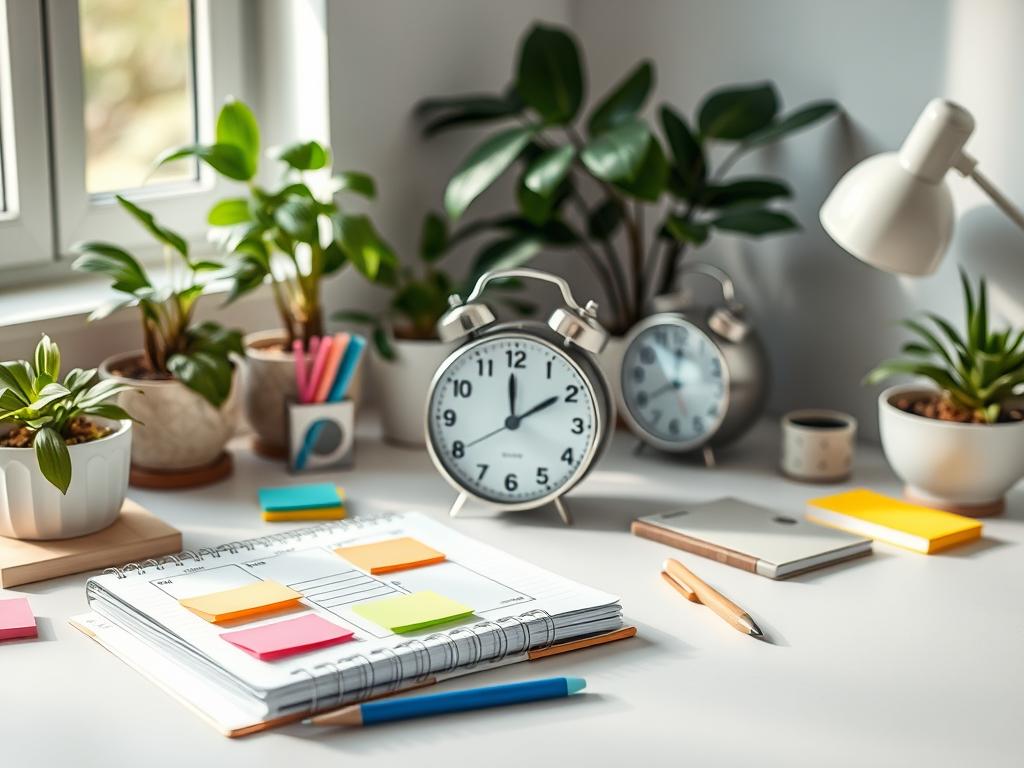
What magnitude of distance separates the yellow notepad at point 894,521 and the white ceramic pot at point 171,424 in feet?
2.40

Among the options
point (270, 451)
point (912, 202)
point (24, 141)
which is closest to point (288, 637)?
point (270, 451)

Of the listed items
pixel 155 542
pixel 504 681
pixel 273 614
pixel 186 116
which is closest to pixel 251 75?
pixel 186 116

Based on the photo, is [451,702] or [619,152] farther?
[619,152]

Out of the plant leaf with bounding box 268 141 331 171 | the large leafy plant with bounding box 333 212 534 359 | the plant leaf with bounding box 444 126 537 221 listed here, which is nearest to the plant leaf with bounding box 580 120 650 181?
the plant leaf with bounding box 444 126 537 221

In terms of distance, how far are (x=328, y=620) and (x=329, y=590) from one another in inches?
3.0

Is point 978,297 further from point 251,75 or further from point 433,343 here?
point 251,75

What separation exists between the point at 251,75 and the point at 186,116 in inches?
4.8

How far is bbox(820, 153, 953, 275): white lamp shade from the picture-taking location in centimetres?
151

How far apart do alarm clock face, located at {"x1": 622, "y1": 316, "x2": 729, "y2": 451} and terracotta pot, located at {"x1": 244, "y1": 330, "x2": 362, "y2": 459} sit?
1.24 feet

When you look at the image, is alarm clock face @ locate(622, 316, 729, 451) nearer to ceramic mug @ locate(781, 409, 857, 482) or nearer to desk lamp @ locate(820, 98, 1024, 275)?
ceramic mug @ locate(781, 409, 857, 482)

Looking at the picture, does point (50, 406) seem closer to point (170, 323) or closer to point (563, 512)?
point (170, 323)

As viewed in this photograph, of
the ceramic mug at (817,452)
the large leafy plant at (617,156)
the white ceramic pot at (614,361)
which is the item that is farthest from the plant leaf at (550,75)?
the ceramic mug at (817,452)

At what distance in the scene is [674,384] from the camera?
1.72 meters

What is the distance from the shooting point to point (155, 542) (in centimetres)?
138
